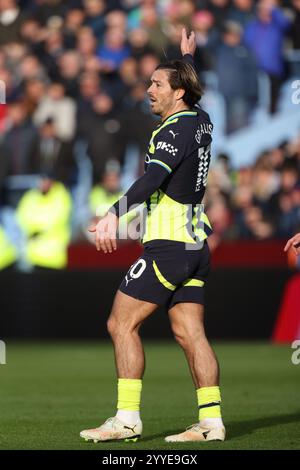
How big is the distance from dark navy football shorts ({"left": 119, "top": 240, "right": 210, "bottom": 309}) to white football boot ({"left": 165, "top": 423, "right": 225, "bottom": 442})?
851 millimetres

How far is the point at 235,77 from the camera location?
59.4 ft

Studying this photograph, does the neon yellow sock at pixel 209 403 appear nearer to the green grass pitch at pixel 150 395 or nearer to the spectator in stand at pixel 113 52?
the green grass pitch at pixel 150 395

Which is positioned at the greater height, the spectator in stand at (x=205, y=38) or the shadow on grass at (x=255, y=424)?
the spectator in stand at (x=205, y=38)

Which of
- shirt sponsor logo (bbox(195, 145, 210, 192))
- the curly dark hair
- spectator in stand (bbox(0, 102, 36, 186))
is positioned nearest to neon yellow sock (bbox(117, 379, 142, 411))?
shirt sponsor logo (bbox(195, 145, 210, 192))

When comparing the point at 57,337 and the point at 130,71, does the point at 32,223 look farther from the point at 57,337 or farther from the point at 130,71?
the point at 130,71

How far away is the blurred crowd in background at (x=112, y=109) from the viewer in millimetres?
16906

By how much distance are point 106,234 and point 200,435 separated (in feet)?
4.87

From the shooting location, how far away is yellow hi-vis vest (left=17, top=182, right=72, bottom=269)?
16.7m

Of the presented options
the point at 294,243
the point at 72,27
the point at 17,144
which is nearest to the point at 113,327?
the point at 294,243

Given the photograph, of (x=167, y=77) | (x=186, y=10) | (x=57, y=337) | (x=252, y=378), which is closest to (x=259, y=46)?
(x=186, y=10)

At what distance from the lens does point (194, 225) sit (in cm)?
763

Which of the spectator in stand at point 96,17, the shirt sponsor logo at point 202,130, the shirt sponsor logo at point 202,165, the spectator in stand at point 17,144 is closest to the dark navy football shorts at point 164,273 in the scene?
the shirt sponsor logo at point 202,165

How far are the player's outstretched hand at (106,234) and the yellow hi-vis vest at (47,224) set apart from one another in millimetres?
9645

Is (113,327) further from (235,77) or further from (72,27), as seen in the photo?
(72,27)
